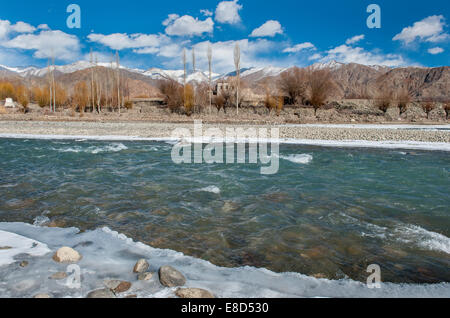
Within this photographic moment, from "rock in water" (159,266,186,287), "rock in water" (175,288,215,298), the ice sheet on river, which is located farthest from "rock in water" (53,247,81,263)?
"rock in water" (175,288,215,298)

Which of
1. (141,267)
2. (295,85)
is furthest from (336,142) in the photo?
(295,85)

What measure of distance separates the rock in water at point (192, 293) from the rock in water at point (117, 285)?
418 mm

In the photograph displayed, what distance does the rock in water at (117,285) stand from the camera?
7.69ft

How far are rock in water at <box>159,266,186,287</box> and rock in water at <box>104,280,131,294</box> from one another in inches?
10.6

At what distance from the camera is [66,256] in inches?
113

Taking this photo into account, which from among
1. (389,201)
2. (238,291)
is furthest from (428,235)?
(238,291)

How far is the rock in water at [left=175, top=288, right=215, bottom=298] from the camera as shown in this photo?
2287 millimetres

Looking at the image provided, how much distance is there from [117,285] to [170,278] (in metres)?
0.42

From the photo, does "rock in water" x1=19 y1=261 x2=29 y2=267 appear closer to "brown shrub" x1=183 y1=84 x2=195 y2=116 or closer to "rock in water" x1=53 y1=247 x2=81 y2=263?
"rock in water" x1=53 y1=247 x2=81 y2=263

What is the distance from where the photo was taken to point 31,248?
10.3ft

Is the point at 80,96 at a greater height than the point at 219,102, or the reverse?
the point at 80,96

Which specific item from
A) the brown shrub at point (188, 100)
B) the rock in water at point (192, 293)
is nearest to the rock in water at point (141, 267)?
the rock in water at point (192, 293)

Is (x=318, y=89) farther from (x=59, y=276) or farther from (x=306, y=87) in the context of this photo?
(x=59, y=276)
